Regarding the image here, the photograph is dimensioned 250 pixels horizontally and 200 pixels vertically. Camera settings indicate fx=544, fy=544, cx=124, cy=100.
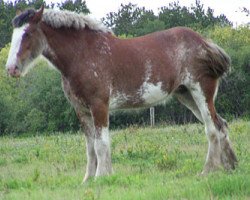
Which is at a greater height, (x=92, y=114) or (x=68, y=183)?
(x=92, y=114)

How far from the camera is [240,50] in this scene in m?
50.7

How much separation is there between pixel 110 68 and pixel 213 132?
6.79 feet

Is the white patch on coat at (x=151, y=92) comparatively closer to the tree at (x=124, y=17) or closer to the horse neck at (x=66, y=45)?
the horse neck at (x=66, y=45)

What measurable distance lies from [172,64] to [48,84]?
4198 centimetres

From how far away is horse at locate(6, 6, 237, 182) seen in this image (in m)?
8.64

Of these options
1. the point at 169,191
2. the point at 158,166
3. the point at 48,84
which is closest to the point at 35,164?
the point at 158,166

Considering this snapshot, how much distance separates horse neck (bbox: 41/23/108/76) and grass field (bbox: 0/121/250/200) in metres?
1.87

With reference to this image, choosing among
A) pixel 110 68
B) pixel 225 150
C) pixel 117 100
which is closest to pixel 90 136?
pixel 117 100

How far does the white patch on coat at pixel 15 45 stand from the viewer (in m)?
8.44

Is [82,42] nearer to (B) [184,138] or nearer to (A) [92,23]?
(A) [92,23]

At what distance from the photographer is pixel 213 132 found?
9.24 m

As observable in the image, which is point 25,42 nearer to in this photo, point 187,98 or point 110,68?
point 110,68

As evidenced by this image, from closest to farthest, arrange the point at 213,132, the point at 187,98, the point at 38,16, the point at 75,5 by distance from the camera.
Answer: the point at 38,16, the point at 213,132, the point at 187,98, the point at 75,5

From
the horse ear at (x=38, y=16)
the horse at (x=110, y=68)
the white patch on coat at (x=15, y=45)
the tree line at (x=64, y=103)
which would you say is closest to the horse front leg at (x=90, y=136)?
the horse at (x=110, y=68)
